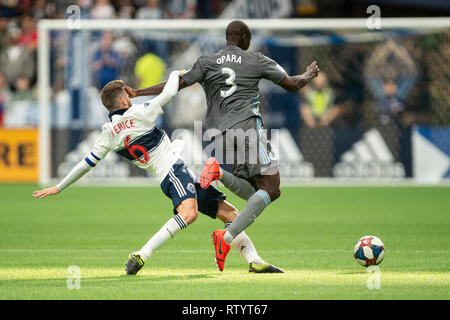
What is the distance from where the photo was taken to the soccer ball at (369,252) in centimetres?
816

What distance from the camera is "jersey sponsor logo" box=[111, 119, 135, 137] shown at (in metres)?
8.03

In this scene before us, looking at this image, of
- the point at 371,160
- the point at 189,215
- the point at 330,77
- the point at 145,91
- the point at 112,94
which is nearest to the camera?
the point at 189,215

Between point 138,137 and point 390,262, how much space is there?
110 inches

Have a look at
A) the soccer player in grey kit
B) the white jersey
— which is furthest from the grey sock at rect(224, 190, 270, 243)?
the white jersey

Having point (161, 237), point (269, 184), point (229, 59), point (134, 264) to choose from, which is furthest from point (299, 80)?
point (134, 264)

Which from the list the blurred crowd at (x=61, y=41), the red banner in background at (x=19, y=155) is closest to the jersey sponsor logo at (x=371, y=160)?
the blurred crowd at (x=61, y=41)

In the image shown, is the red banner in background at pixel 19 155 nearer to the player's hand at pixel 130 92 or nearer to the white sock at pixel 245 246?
the player's hand at pixel 130 92

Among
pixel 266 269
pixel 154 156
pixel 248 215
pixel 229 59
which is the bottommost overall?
pixel 266 269

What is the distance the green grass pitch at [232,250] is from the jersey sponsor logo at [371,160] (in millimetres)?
802

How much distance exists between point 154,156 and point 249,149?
0.88 metres

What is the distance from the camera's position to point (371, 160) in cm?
1903

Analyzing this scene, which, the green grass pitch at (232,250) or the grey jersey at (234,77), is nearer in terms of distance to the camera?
the green grass pitch at (232,250)

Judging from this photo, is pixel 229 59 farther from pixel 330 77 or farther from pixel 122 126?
pixel 330 77
